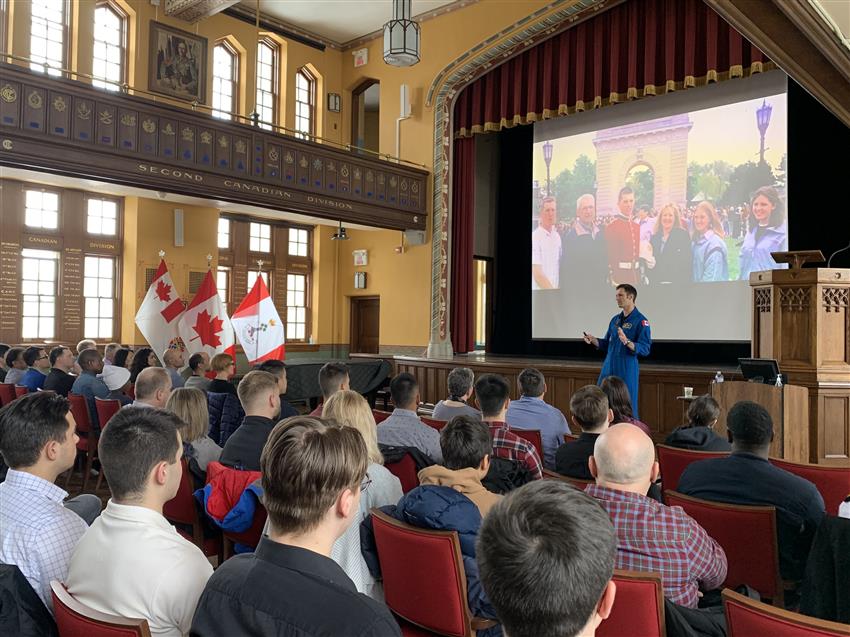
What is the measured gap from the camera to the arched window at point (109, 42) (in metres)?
10.5

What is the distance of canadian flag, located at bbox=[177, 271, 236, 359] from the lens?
9164 mm

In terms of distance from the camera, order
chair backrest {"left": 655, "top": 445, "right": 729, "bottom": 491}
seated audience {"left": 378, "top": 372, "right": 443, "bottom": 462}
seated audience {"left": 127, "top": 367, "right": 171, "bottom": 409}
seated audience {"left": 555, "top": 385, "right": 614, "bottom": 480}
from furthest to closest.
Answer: seated audience {"left": 127, "top": 367, "right": 171, "bottom": 409} → seated audience {"left": 378, "top": 372, "right": 443, "bottom": 462} → chair backrest {"left": 655, "top": 445, "right": 729, "bottom": 491} → seated audience {"left": 555, "top": 385, "right": 614, "bottom": 480}

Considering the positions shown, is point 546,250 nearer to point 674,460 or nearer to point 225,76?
point 225,76

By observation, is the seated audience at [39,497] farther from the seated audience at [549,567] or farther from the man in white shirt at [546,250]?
the man in white shirt at [546,250]

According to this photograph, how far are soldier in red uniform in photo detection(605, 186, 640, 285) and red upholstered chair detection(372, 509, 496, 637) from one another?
8846 mm

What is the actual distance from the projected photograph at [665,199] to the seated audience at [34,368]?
7590mm

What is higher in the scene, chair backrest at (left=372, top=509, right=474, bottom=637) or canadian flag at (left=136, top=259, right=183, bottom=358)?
canadian flag at (left=136, top=259, right=183, bottom=358)

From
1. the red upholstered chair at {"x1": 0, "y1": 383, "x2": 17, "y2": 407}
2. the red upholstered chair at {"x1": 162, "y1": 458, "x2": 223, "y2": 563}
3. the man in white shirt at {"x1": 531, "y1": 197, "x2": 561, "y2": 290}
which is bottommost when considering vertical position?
the red upholstered chair at {"x1": 162, "y1": 458, "x2": 223, "y2": 563}

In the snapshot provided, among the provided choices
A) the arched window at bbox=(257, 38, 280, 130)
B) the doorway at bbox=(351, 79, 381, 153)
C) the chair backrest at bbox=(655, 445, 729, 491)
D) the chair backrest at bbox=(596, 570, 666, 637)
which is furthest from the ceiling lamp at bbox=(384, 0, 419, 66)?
the doorway at bbox=(351, 79, 381, 153)

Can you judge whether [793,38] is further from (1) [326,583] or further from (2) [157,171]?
(2) [157,171]

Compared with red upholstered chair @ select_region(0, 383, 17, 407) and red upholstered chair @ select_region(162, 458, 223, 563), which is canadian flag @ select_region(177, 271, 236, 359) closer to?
red upholstered chair @ select_region(0, 383, 17, 407)

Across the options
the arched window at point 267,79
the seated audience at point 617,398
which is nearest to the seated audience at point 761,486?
the seated audience at point 617,398

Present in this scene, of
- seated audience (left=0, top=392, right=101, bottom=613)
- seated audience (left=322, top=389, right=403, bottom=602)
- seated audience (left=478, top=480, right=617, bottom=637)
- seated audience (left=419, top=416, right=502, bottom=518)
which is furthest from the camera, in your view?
seated audience (left=322, top=389, right=403, bottom=602)

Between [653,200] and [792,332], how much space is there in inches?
195
